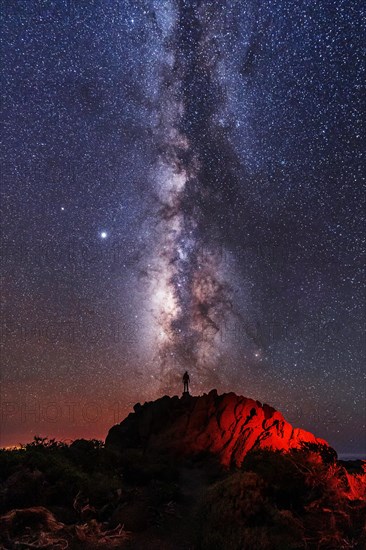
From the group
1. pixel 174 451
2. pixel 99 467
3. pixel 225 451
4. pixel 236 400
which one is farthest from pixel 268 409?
pixel 99 467

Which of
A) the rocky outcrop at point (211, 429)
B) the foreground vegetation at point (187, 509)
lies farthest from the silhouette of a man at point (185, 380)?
the foreground vegetation at point (187, 509)

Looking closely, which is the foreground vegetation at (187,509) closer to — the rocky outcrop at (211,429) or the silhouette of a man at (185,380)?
the rocky outcrop at (211,429)

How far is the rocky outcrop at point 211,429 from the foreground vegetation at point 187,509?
236 inches

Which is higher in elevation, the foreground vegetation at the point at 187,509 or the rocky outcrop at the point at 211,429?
the rocky outcrop at the point at 211,429

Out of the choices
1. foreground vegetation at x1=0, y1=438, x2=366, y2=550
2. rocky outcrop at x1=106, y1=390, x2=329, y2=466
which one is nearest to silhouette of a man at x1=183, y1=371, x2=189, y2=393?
rocky outcrop at x1=106, y1=390, x2=329, y2=466

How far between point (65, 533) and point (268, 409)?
14.9m

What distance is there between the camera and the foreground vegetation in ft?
29.7

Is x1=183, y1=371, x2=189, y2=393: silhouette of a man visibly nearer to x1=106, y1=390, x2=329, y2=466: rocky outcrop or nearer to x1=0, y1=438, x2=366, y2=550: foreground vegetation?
x1=106, y1=390, x2=329, y2=466: rocky outcrop

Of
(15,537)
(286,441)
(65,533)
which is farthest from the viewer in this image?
(286,441)

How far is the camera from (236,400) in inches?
910

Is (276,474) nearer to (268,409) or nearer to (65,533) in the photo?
(65,533)

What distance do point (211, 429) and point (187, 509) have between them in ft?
28.7

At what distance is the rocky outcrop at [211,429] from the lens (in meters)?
20.2

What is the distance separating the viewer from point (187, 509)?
43.1 feet
